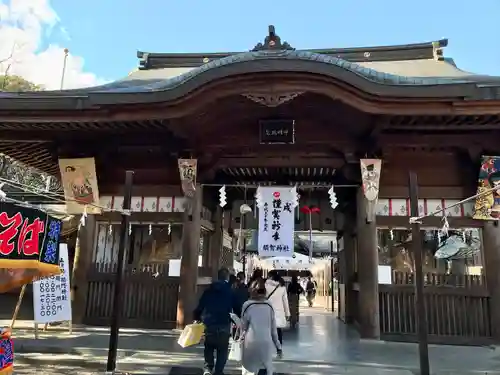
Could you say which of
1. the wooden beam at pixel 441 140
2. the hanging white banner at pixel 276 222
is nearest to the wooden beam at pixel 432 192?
the wooden beam at pixel 441 140

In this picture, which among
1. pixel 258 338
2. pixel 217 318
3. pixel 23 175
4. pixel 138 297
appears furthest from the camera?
pixel 23 175

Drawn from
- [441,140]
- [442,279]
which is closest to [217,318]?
[442,279]

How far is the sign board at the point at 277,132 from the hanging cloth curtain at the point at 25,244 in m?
5.25

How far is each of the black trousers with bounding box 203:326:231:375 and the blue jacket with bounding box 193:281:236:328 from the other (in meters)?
0.07

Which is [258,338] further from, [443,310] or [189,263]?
[443,310]

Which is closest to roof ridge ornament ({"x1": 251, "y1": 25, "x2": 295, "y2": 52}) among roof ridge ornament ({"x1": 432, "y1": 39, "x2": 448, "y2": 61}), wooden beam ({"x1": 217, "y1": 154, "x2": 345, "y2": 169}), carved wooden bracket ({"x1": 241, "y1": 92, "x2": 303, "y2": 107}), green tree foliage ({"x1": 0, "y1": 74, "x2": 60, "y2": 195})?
carved wooden bracket ({"x1": 241, "y1": 92, "x2": 303, "y2": 107})

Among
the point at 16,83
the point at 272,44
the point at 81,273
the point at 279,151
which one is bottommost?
the point at 81,273

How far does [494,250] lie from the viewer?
29.6 ft

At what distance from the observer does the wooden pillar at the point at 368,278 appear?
29.7 feet

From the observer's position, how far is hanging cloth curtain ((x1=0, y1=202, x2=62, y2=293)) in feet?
13.5

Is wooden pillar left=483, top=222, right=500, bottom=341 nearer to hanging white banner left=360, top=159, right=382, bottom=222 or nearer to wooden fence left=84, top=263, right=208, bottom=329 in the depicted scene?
hanging white banner left=360, top=159, right=382, bottom=222

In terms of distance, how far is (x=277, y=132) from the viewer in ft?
30.0

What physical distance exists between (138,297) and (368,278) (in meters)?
5.73

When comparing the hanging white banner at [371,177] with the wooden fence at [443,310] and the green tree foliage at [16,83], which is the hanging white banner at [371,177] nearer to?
the wooden fence at [443,310]
